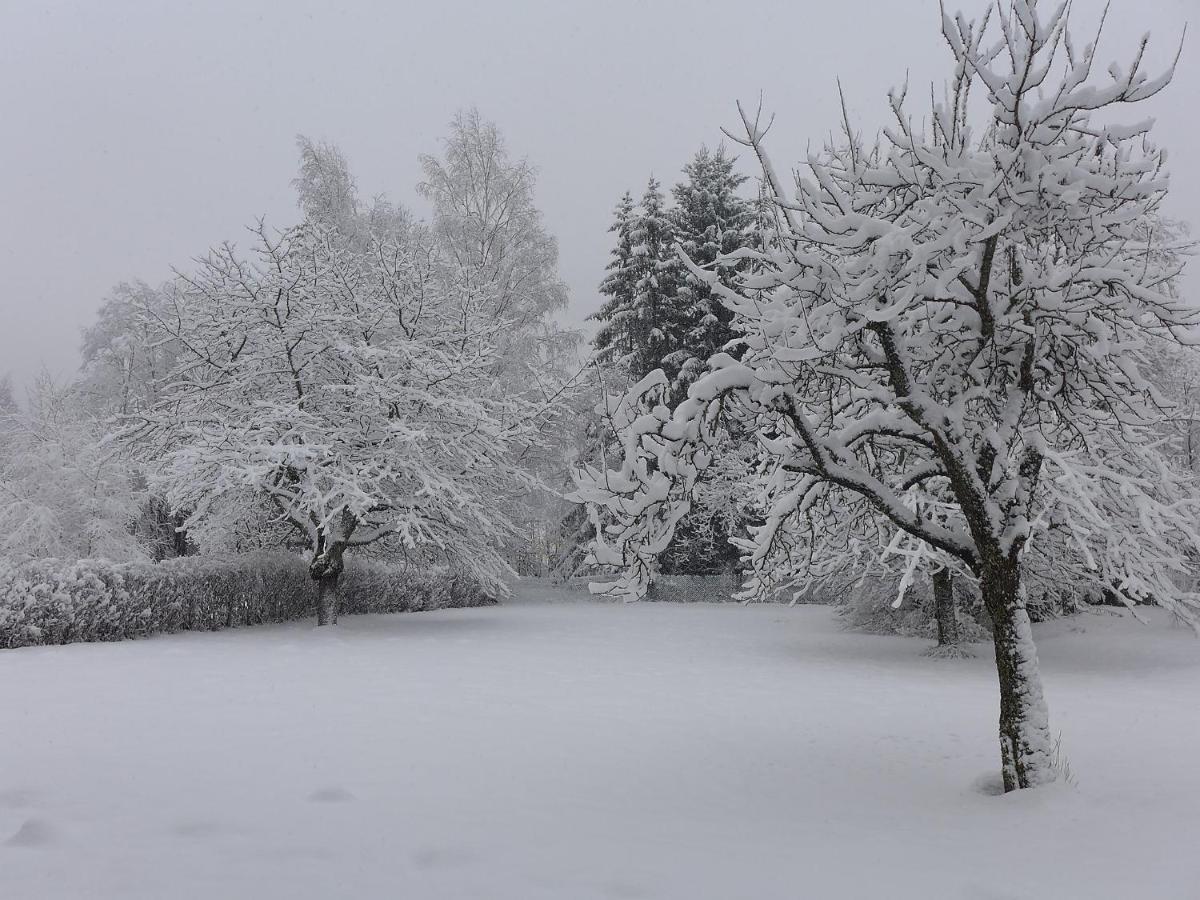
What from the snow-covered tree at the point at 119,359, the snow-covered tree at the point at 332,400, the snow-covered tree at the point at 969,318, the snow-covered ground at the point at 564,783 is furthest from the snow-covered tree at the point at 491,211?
the snow-covered tree at the point at 969,318

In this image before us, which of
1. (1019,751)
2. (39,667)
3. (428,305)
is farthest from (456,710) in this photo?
(428,305)

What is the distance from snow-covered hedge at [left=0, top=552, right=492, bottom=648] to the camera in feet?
36.8

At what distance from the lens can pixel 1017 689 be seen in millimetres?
4887

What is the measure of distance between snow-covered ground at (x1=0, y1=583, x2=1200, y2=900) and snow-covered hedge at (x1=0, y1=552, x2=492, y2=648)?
858mm

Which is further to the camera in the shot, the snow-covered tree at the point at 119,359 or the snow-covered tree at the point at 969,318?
the snow-covered tree at the point at 119,359

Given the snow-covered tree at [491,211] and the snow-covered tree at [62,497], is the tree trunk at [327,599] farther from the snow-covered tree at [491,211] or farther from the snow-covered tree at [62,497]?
the snow-covered tree at [491,211]

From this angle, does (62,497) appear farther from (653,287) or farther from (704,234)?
(704,234)

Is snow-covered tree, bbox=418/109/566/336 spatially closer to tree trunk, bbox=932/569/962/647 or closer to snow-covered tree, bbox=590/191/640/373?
snow-covered tree, bbox=590/191/640/373

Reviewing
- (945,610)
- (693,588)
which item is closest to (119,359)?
(693,588)

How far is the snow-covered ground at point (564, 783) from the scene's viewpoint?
11.4 feet

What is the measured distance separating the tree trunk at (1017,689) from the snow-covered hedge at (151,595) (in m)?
12.4

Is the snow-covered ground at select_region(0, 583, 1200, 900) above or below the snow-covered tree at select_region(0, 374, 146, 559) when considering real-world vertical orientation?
below

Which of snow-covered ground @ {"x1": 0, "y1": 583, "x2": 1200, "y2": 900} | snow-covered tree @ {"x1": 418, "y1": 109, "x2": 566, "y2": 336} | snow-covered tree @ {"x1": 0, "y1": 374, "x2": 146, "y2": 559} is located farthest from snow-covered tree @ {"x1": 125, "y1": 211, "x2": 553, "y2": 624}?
snow-covered tree @ {"x1": 418, "y1": 109, "x2": 566, "y2": 336}

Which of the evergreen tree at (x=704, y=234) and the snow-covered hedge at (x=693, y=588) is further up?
the evergreen tree at (x=704, y=234)
